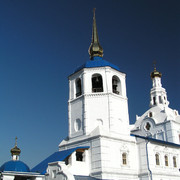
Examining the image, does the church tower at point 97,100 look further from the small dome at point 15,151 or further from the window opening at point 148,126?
the window opening at point 148,126

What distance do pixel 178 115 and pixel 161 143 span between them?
38.6 feet

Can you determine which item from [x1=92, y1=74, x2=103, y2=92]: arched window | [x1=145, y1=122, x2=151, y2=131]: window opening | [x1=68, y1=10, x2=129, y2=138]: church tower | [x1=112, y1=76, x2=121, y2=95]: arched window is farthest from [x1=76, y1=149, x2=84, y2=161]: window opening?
[x1=145, y1=122, x2=151, y2=131]: window opening

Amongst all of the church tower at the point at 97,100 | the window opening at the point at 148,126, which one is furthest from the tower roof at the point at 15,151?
the window opening at the point at 148,126

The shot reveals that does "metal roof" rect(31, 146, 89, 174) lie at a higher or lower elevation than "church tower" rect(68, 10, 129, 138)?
lower

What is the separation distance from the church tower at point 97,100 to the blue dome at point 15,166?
4246mm

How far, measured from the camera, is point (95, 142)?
19172 mm

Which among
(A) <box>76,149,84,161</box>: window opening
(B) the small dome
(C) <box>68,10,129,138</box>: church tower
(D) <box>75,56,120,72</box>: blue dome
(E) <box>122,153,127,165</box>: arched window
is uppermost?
(D) <box>75,56,120,72</box>: blue dome

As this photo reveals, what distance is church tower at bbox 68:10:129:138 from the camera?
20.5 metres

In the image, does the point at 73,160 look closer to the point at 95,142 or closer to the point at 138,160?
the point at 95,142

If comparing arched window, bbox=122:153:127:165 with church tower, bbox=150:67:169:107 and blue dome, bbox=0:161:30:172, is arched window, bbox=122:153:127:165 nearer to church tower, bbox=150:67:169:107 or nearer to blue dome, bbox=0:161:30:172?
blue dome, bbox=0:161:30:172

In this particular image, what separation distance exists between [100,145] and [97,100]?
144 inches

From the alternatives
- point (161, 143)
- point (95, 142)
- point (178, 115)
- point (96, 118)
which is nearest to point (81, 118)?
point (96, 118)

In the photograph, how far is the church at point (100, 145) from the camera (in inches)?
733

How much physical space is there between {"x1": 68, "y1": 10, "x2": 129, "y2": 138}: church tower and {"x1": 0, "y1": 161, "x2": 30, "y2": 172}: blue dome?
4.25m
